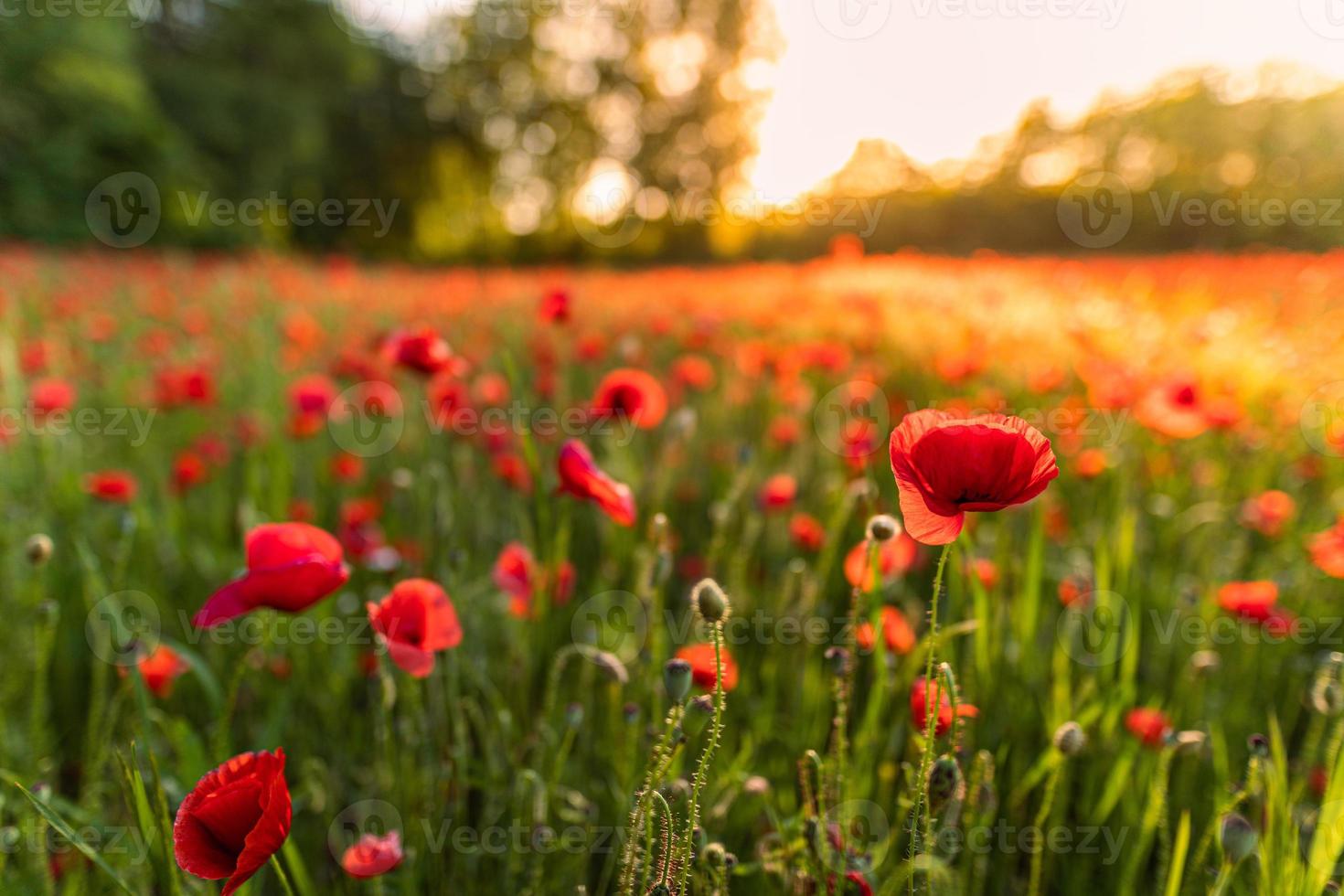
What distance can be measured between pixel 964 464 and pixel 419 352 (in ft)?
3.43

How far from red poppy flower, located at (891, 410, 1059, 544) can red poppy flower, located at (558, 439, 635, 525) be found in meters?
0.40

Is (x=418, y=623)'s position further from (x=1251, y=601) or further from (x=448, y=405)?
(x=1251, y=601)

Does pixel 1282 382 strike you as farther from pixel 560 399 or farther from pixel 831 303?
pixel 560 399

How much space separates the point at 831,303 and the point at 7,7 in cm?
1486

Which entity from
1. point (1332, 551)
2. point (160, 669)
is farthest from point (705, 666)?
point (1332, 551)

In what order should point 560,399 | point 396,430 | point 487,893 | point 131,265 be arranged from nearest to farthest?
point 487,893, point 560,399, point 396,430, point 131,265

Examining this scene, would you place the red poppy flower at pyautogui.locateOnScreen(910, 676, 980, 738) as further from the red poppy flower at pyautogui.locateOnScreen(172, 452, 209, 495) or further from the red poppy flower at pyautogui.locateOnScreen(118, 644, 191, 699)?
the red poppy flower at pyautogui.locateOnScreen(172, 452, 209, 495)

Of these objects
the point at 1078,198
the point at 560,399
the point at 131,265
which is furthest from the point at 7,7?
the point at 1078,198

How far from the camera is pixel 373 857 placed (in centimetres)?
89

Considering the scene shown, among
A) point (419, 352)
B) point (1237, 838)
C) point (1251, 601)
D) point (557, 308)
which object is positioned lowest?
point (1237, 838)

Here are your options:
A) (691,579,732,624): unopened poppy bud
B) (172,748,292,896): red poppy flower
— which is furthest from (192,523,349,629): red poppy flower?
(691,579,732,624): unopened poppy bud

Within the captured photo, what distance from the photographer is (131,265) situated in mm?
8266

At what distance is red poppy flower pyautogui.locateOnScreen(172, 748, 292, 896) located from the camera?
665 millimetres

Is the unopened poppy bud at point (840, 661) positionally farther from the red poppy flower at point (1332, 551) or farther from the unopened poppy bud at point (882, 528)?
the red poppy flower at point (1332, 551)
